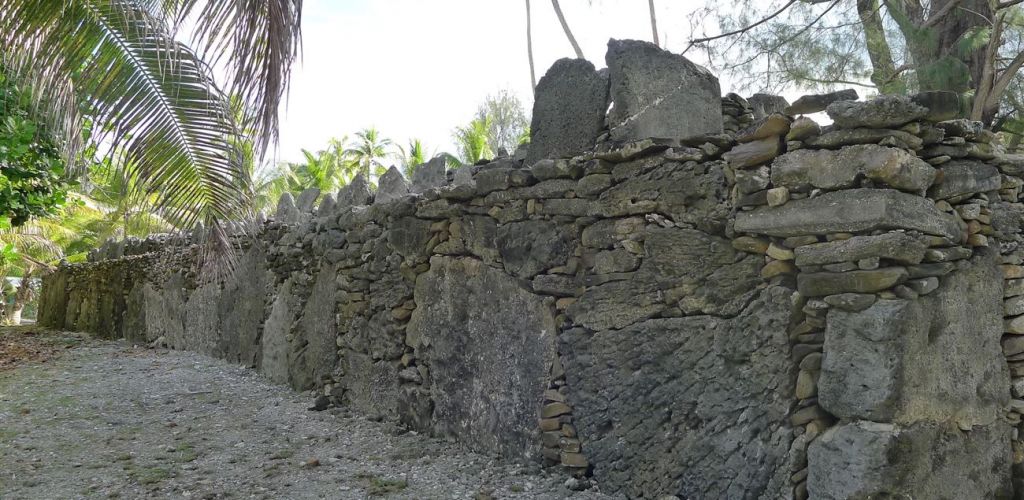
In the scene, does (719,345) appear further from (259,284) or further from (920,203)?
(259,284)

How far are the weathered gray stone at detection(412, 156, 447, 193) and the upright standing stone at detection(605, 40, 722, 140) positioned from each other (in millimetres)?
1658

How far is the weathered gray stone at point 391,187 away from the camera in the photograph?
5332 millimetres

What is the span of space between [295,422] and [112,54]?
264 cm

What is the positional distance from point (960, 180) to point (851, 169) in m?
0.46

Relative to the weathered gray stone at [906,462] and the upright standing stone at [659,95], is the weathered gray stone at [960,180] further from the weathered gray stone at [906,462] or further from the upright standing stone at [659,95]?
the upright standing stone at [659,95]

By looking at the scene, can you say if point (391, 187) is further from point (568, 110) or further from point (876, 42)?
point (876, 42)

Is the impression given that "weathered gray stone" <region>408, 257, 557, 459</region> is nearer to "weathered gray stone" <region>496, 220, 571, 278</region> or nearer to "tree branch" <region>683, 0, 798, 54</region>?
"weathered gray stone" <region>496, 220, 571, 278</region>

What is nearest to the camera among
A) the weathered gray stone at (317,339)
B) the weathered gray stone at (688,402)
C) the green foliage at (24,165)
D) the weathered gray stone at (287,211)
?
the weathered gray stone at (688,402)

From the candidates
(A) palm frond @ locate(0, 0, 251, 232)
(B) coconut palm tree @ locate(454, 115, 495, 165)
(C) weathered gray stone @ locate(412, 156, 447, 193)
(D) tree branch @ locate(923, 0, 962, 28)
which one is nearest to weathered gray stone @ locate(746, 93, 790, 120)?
(C) weathered gray stone @ locate(412, 156, 447, 193)

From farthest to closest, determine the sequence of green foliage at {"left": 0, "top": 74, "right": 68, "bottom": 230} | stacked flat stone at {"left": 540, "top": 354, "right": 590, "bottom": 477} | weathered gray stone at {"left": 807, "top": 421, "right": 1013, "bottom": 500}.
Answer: green foliage at {"left": 0, "top": 74, "right": 68, "bottom": 230}, stacked flat stone at {"left": 540, "top": 354, "right": 590, "bottom": 477}, weathered gray stone at {"left": 807, "top": 421, "right": 1013, "bottom": 500}

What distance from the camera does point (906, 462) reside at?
266 centimetres

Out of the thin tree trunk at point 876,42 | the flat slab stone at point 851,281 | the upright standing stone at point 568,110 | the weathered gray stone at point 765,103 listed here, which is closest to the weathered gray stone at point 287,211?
the upright standing stone at point 568,110

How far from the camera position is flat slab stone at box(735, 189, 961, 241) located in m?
2.68

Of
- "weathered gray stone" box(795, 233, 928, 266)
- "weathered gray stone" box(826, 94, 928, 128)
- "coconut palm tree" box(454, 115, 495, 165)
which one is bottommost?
"weathered gray stone" box(795, 233, 928, 266)
